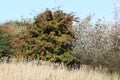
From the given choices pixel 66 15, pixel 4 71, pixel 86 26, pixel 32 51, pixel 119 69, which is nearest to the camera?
pixel 4 71

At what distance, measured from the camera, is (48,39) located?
1603 centimetres

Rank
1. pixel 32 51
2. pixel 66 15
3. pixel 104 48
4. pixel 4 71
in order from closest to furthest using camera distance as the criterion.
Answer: pixel 4 71 < pixel 32 51 < pixel 66 15 < pixel 104 48

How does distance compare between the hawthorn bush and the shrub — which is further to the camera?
the shrub

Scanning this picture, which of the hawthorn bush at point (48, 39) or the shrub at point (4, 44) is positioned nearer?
the hawthorn bush at point (48, 39)

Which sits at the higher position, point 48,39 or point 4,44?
point 48,39

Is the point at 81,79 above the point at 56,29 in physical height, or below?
below

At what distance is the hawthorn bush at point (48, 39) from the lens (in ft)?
51.1

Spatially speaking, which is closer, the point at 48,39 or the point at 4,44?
the point at 48,39

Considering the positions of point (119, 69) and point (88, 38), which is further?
point (88, 38)

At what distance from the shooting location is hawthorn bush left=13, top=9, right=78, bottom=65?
51.1 feet

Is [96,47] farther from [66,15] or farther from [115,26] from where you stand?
[66,15]

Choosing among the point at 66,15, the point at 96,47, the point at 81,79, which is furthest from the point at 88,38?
the point at 81,79

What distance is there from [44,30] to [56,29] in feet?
1.70

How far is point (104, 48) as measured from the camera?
A: 59.6 ft
